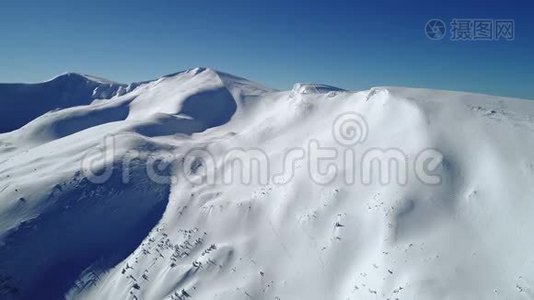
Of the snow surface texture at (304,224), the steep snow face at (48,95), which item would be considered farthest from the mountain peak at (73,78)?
the snow surface texture at (304,224)

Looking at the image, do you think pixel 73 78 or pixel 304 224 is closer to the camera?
pixel 304 224

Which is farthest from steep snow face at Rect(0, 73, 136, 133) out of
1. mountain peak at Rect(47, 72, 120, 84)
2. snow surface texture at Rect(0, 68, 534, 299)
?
snow surface texture at Rect(0, 68, 534, 299)

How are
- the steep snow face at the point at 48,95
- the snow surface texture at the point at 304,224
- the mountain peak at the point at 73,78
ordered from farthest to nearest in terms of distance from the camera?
the mountain peak at the point at 73,78 → the steep snow face at the point at 48,95 → the snow surface texture at the point at 304,224

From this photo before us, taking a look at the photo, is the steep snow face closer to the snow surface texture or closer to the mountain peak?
the mountain peak

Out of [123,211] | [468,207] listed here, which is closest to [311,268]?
[468,207]

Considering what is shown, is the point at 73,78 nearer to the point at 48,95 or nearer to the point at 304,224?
the point at 48,95

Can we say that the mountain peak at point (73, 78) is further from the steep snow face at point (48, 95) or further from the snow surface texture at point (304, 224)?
the snow surface texture at point (304, 224)

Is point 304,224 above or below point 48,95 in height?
below

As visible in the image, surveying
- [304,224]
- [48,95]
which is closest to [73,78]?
[48,95]
